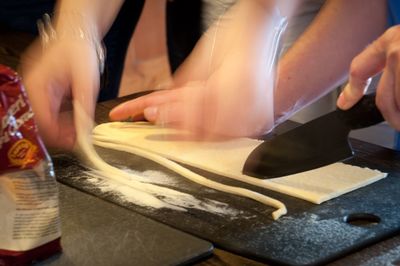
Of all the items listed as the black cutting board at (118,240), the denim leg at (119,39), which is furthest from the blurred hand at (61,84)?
the denim leg at (119,39)

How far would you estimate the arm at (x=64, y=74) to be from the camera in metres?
1.02

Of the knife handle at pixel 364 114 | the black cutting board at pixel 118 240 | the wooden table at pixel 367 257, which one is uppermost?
the knife handle at pixel 364 114

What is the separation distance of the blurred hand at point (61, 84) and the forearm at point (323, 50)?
1.01ft

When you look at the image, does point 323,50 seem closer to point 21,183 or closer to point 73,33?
point 73,33

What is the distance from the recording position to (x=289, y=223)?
783 mm

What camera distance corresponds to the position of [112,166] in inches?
38.2

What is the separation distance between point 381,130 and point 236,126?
0.45 m

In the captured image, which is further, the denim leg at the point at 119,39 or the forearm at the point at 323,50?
the denim leg at the point at 119,39

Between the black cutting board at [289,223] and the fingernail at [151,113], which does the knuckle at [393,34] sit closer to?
the black cutting board at [289,223]

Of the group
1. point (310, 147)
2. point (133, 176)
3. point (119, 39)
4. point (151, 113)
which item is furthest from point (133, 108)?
point (119, 39)

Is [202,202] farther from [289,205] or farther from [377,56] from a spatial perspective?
[377,56]

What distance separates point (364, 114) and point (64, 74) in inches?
17.3

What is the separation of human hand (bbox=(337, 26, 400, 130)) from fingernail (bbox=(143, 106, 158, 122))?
332mm

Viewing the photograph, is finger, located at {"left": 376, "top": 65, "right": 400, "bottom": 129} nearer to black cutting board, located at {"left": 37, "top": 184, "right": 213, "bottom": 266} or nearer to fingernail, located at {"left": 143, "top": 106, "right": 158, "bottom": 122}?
black cutting board, located at {"left": 37, "top": 184, "right": 213, "bottom": 266}
